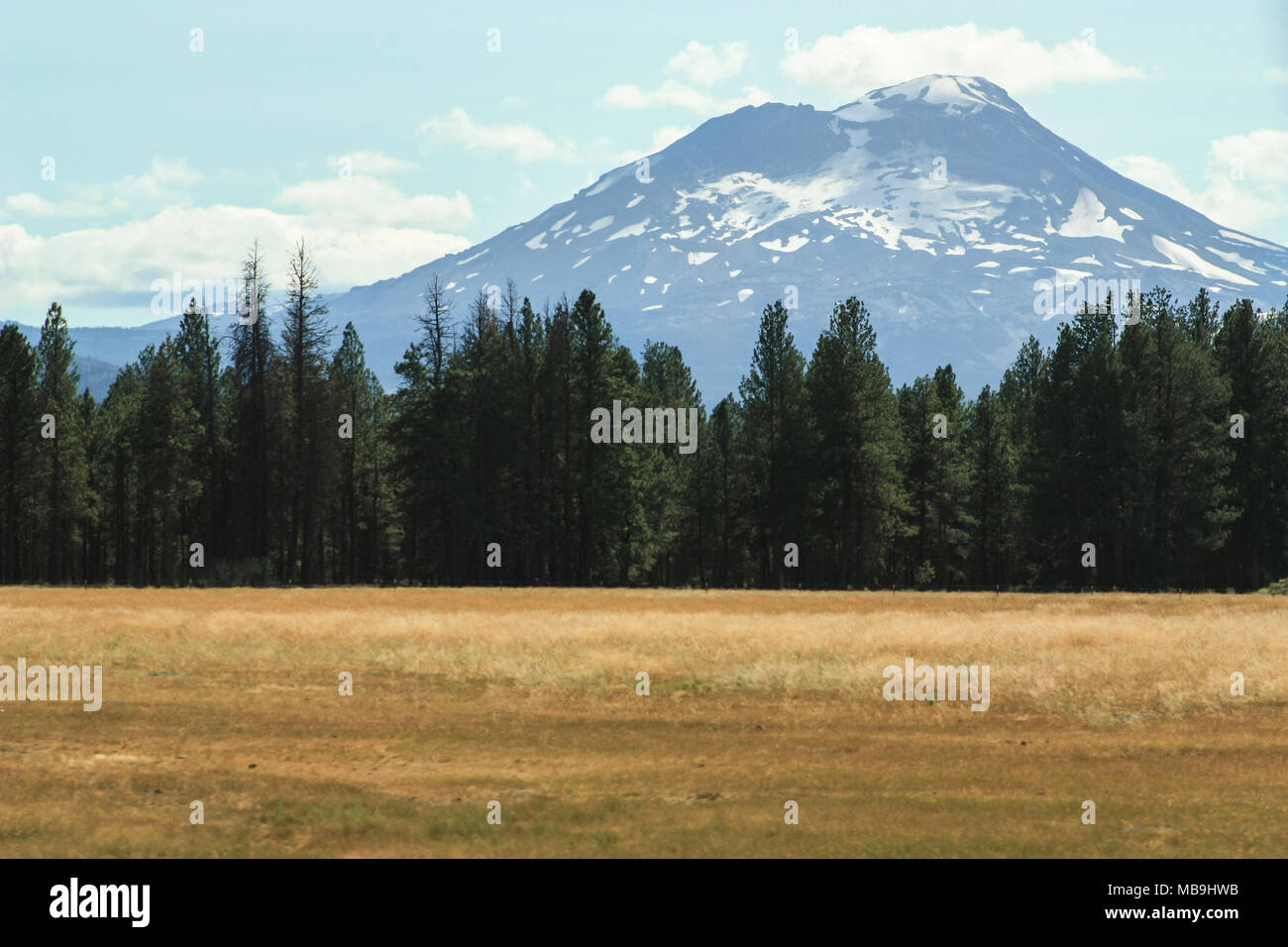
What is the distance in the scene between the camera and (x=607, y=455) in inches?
3189

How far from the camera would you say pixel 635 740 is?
861 inches

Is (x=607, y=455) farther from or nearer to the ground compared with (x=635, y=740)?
farther from the ground

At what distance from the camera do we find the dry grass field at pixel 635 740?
1530 centimetres

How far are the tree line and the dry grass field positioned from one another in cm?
3560

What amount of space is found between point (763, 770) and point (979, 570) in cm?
7816

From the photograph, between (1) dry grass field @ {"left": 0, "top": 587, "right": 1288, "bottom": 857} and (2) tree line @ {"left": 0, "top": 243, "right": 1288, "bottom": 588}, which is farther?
(2) tree line @ {"left": 0, "top": 243, "right": 1288, "bottom": 588}

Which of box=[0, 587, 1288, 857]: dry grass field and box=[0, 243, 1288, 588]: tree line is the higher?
box=[0, 243, 1288, 588]: tree line

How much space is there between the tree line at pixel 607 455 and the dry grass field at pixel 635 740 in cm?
3560

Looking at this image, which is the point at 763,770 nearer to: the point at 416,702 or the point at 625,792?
the point at 625,792

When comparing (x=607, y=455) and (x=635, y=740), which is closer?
(x=635, y=740)

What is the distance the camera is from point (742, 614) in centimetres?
4728

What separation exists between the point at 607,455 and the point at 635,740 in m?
59.5

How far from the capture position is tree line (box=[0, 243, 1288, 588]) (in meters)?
76.1

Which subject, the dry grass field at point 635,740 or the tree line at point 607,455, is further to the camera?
the tree line at point 607,455
